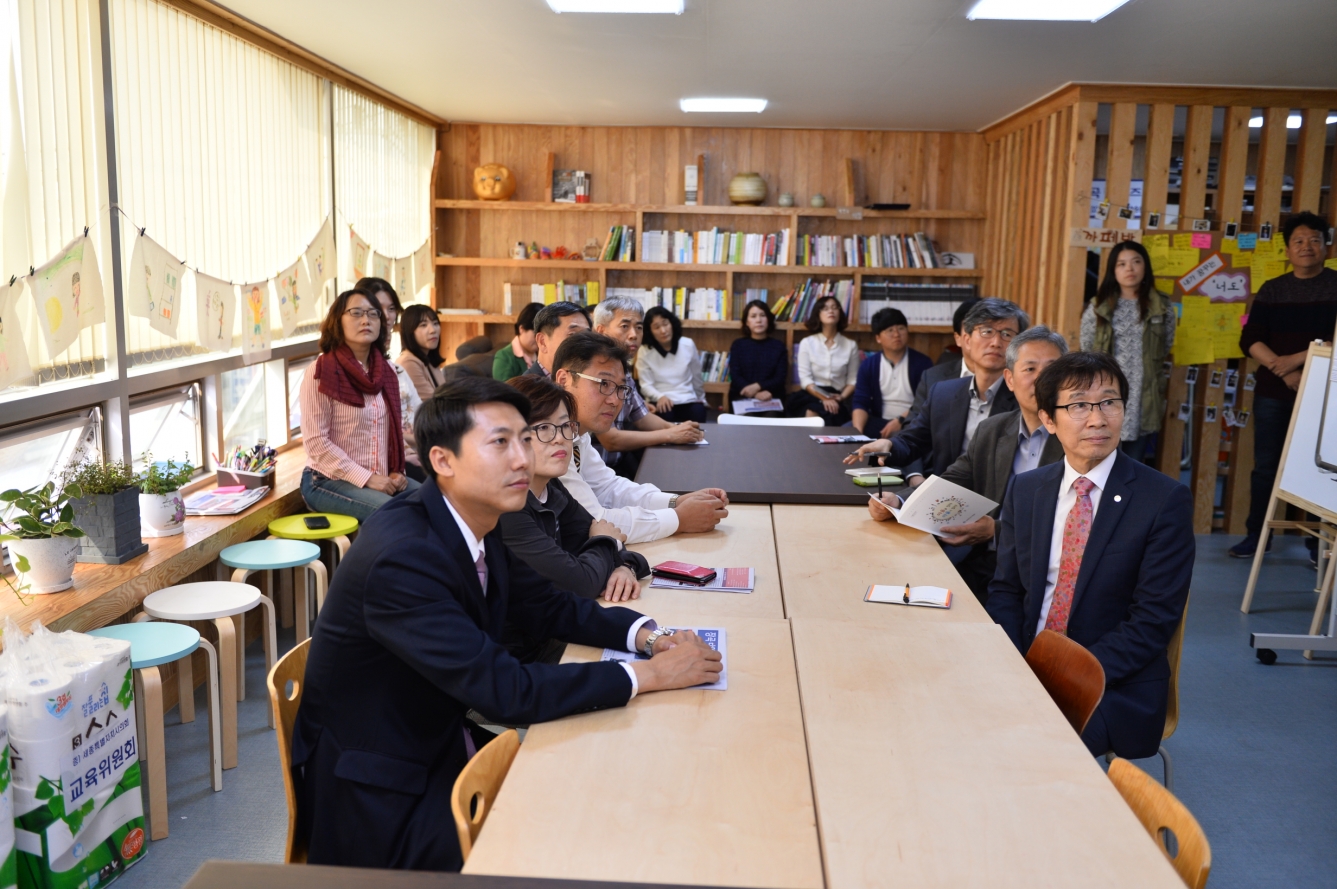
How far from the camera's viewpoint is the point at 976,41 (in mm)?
4867

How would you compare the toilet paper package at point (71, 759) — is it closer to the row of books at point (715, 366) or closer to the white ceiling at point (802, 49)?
the white ceiling at point (802, 49)

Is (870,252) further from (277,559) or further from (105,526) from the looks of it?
(105,526)

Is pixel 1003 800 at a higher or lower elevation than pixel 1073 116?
lower

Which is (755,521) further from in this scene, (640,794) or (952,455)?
(640,794)

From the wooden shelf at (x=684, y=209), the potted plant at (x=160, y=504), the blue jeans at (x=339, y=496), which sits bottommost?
the blue jeans at (x=339, y=496)

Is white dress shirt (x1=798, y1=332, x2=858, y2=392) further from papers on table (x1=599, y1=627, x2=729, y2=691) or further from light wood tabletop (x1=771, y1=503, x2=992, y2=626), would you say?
papers on table (x1=599, y1=627, x2=729, y2=691)

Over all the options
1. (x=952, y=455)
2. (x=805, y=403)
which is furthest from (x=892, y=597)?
(x=805, y=403)

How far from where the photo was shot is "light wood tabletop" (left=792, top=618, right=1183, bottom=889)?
1.36 meters

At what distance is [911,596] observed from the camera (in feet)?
8.11

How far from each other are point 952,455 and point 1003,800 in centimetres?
270

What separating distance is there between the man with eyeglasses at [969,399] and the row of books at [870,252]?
150 inches

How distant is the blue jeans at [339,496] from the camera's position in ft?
14.2

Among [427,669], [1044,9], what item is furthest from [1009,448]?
[427,669]

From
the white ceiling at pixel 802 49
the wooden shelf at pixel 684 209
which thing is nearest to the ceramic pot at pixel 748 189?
the wooden shelf at pixel 684 209
